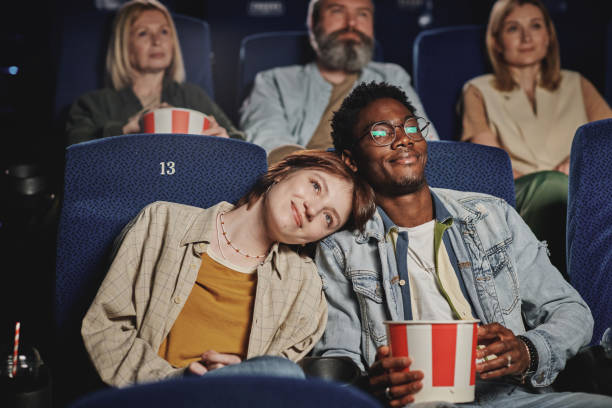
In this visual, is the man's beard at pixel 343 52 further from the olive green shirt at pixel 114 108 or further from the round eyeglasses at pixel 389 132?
the round eyeglasses at pixel 389 132

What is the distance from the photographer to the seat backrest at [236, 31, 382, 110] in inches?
121

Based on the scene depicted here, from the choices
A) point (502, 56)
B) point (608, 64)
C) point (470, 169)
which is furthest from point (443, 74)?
point (470, 169)

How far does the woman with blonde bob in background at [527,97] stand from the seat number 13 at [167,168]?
1.57 m

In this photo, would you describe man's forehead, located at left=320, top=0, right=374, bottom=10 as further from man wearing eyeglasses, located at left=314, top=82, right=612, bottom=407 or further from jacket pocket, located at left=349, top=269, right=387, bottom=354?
jacket pocket, located at left=349, top=269, right=387, bottom=354

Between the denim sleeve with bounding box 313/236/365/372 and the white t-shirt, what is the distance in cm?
15

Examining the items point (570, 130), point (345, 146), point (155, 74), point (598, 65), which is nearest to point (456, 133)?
point (570, 130)

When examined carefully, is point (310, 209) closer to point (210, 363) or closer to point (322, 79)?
point (210, 363)

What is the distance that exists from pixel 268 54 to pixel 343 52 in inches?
17.9

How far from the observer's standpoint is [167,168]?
5.09ft

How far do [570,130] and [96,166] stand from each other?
7.02 ft

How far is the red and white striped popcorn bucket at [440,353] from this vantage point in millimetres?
1026

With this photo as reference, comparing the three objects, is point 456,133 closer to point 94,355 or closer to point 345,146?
point 345,146

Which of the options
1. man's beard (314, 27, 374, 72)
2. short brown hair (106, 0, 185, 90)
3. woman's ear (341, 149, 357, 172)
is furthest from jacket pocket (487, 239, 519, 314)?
short brown hair (106, 0, 185, 90)

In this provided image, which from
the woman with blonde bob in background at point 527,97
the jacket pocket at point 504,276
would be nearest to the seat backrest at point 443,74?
the woman with blonde bob in background at point 527,97
